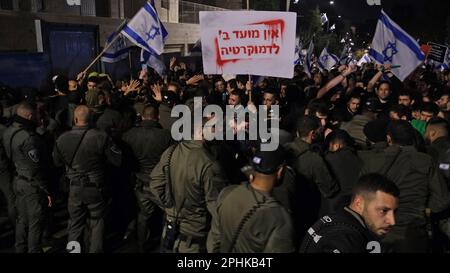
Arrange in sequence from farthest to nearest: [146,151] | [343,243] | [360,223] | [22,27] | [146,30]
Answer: [22,27], [146,30], [146,151], [360,223], [343,243]

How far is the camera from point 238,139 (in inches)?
247

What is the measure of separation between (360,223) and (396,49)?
6.78 meters

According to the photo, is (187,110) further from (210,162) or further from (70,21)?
(70,21)

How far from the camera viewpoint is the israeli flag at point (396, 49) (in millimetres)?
8547

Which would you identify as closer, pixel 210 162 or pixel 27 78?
pixel 210 162

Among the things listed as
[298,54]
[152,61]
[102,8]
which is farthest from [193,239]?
[102,8]

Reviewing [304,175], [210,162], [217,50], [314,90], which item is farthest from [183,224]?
[314,90]

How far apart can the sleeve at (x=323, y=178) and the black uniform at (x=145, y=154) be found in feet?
6.76

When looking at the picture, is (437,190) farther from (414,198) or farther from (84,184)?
(84,184)

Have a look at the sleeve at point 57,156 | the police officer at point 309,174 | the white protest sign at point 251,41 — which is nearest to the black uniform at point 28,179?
the sleeve at point 57,156

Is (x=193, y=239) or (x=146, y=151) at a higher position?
(x=146, y=151)

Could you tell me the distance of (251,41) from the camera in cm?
577

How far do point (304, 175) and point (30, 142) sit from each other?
3248 mm

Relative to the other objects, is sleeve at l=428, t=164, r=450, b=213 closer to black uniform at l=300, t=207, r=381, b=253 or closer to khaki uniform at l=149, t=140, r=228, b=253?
black uniform at l=300, t=207, r=381, b=253
